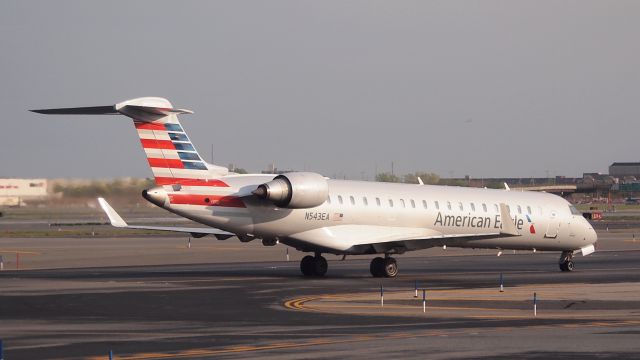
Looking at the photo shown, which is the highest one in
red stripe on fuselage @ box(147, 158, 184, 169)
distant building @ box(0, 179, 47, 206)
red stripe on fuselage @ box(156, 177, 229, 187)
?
distant building @ box(0, 179, 47, 206)

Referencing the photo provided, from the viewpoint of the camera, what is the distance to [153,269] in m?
45.6

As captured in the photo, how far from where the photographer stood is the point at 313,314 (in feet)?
86.8

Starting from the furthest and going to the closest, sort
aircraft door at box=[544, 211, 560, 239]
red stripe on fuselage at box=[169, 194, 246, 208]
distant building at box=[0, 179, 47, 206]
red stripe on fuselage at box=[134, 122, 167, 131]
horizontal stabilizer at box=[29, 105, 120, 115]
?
distant building at box=[0, 179, 47, 206]
aircraft door at box=[544, 211, 560, 239]
red stripe on fuselage at box=[169, 194, 246, 208]
red stripe on fuselage at box=[134, 122, 167, 131]
horizontal stabilizer at box=[29, 105, 120, 115]

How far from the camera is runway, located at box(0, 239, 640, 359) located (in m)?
19.9

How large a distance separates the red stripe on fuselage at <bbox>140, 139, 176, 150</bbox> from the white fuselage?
1.31m

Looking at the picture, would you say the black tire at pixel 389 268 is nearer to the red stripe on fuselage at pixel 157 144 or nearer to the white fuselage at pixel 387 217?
the white fuselage at pixel 387 217

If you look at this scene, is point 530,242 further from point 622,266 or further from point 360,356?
point 360,356

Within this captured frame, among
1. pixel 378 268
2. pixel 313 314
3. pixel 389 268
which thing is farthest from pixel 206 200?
pixel 313 314

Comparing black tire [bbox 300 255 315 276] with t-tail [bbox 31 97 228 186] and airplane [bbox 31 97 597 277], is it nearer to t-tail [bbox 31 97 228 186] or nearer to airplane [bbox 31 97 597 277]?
airplane [bbox 31 97 597 277]

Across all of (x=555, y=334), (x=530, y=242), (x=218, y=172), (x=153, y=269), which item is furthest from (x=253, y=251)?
(x=555, y=334)

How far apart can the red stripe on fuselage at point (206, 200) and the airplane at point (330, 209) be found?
0.10 ft

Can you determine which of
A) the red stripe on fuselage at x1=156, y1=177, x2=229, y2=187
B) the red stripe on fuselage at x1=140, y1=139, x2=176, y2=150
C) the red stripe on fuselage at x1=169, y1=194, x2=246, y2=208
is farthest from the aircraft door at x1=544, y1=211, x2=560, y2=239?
the red stripe on fuselage at x1=140, y1=139, x2=176, y2=150

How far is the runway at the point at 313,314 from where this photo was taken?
19875 millimetres

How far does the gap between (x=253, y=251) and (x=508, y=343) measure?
38745 mm
